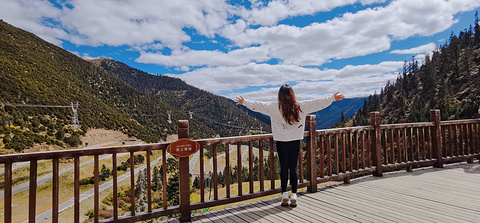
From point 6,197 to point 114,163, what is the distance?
97cm

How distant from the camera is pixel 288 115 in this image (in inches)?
128

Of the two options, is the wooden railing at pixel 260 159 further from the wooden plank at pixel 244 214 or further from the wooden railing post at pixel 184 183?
the wooden plank at pixel 244 214

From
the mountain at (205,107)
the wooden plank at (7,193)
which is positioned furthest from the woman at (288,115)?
the mountain at (205,107)

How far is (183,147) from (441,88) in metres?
90.0

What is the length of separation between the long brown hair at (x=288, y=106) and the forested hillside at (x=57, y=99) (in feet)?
250

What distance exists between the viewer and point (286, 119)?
10.8 feet

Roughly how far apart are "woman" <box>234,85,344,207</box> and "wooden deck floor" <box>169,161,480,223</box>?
0.42m

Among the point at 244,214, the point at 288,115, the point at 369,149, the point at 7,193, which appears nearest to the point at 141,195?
the point at 369,149

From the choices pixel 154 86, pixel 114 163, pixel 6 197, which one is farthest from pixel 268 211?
pixel 154 86

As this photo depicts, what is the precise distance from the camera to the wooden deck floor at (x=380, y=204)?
310cm

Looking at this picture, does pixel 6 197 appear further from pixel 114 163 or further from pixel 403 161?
pixel 403 161

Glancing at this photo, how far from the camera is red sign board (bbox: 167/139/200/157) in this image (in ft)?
10.2

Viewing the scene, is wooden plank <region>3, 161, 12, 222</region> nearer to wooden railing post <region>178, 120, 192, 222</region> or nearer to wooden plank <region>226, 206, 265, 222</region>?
wooden railing post <region>178, 120, 192, 222</region>

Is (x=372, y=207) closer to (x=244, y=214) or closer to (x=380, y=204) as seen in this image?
(x=380, y=204)
